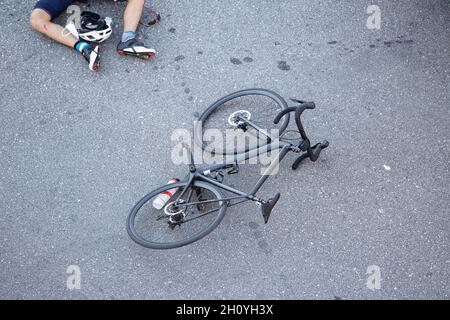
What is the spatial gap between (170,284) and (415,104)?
10.4 ft

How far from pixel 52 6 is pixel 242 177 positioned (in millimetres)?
3068

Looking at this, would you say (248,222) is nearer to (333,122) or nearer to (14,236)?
(333,122)

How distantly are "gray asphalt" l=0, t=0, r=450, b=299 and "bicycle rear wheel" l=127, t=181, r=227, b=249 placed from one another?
156 millimetres

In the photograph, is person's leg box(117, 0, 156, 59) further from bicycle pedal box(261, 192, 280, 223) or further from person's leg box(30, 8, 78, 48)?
bicycle pedal box(261, 192, 280, 223)

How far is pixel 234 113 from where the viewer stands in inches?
186

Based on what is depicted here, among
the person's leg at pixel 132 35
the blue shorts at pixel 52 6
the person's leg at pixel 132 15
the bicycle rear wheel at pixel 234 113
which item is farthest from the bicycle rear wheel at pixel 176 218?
the blue shorts at pixel 52 6

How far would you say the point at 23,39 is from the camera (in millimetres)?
5441

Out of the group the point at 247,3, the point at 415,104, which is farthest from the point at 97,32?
the point at 415,104

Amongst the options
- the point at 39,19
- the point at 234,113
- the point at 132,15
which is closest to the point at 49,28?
the point at 39,19

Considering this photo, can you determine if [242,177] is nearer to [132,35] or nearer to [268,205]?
[268,205]

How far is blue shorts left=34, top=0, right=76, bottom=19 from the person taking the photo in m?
5.26

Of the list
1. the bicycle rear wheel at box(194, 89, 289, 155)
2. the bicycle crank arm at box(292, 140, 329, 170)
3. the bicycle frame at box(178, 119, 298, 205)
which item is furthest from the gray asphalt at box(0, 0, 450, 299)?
the bicycle frame at box(178, 119, 298, 205)

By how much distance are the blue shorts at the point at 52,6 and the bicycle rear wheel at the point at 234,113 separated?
7.44 feet

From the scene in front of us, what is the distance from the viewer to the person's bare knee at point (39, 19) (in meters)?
5.23
